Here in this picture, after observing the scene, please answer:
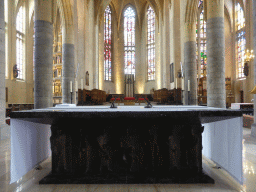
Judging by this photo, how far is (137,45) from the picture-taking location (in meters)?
21.8

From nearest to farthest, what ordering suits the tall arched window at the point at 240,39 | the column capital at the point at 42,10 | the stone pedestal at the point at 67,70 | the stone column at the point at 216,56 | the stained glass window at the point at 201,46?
the stone column at the point at 216,56
the column capital at the point at 42,10
the stone pedestal at the point at 67,70
the tall arched window at the point at 240,39
the stained glass window at the point at 201,46

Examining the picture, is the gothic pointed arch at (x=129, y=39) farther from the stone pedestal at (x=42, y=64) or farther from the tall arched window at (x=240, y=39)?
the stone pedestal at (x=42, y=64)

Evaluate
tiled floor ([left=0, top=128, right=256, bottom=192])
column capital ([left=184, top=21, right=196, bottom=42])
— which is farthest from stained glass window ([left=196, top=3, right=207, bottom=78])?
tiled floor ([left=0, top=128, right=256, bottom=192])

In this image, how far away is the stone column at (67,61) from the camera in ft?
31.0

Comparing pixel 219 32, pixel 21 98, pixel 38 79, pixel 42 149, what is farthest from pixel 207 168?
pixel 21 98

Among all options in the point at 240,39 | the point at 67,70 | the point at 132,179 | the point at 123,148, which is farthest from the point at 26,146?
the point at 240,39

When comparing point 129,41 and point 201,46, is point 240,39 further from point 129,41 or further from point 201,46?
point 129,41

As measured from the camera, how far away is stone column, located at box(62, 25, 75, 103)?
31.0 feet

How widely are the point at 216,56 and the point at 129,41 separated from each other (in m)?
16.5

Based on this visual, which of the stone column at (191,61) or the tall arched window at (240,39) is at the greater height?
the tall arched window at (240,39)

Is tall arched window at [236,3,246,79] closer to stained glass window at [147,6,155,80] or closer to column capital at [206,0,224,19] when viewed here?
stained glass window at [147,6,155,80]

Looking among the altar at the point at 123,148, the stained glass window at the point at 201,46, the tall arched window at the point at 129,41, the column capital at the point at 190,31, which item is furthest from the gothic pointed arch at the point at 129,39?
the altar at the point at 123,148

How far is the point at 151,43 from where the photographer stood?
20.9m

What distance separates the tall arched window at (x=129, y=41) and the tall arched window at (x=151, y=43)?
77.4 inches
